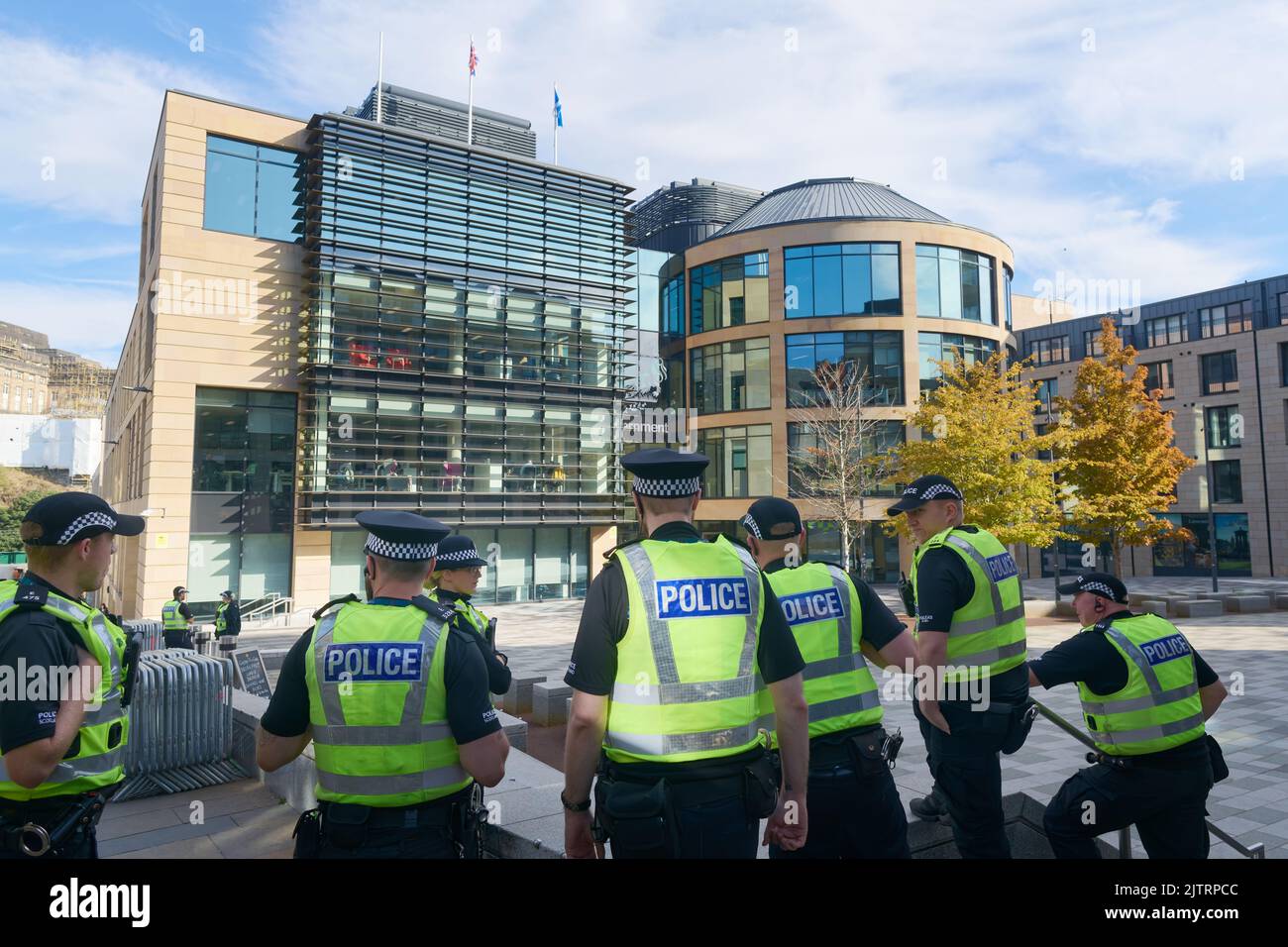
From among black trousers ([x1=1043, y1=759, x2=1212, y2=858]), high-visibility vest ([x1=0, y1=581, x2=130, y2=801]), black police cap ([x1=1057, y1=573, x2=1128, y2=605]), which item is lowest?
black trousers ([x1=1043, y1=759, x2=1212, y2=858])

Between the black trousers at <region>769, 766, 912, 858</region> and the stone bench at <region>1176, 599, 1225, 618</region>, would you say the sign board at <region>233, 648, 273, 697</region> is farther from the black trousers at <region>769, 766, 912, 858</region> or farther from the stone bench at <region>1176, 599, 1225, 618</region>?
the stone bench at <region>1176, 599, 1225, 618</region>

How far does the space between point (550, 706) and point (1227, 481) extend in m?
43.6

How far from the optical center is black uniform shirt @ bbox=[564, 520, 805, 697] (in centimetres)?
299

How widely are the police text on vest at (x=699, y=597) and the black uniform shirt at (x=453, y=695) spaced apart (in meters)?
0.81

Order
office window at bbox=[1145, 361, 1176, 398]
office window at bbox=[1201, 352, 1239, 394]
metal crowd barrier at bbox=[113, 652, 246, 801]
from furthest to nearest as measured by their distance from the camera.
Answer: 1. office window at bbox=[1145, 361, 1176, 398]
2. office window at bbox=[1201, 352, 1239, 394]
3. metal crowd barrier at bbox=[113, 652, 246, 801]

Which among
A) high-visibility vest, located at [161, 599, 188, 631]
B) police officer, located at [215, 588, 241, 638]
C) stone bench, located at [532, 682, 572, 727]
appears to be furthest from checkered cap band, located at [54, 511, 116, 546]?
police officer, located at [215, 588, 241, 638]

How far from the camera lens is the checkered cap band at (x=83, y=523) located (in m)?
3.38

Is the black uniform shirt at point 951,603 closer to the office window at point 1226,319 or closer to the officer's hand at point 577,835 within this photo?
the officer's hand at point 577,835

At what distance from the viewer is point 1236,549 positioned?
129 ft

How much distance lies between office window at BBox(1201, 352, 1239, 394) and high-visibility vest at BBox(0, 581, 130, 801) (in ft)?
163
